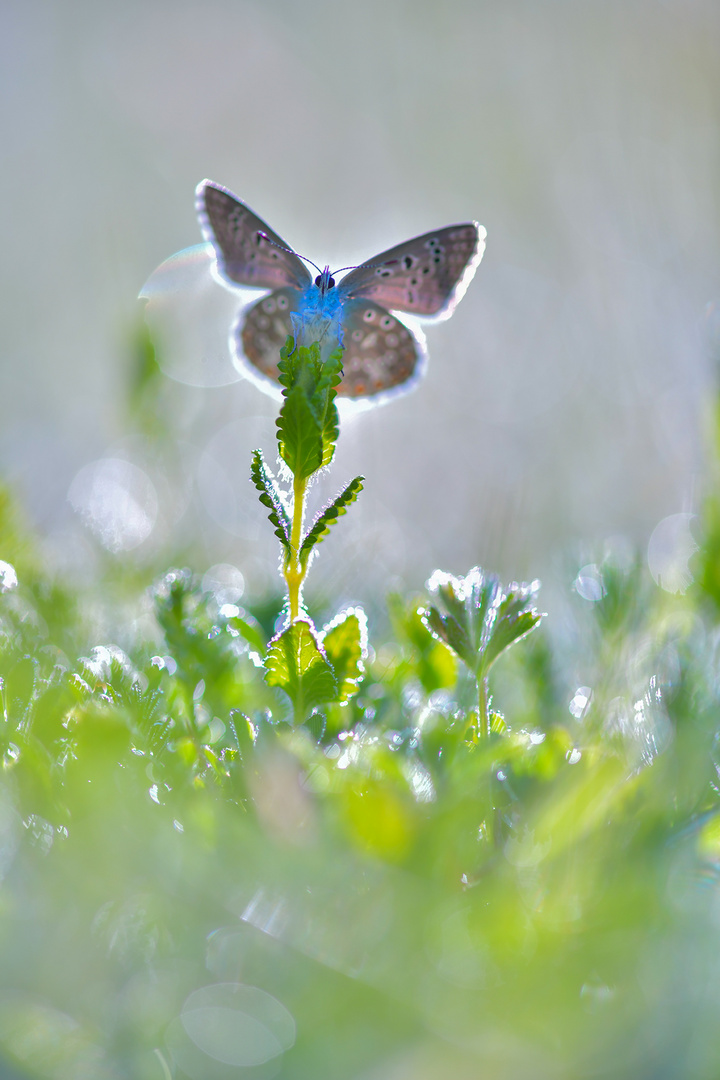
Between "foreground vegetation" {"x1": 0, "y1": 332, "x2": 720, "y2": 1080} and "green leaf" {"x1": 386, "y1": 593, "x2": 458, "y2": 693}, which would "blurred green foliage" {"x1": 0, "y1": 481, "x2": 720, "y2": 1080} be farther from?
"green leaf" {"x1": 386, "y1": 593, "x2": 458, "y2": 693}

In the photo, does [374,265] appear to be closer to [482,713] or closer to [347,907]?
[482,713]

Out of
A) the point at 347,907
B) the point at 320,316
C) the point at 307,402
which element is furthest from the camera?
the point at 320,316

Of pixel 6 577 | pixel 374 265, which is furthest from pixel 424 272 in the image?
pixel 6 577

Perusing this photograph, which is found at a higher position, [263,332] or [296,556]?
[263,332]

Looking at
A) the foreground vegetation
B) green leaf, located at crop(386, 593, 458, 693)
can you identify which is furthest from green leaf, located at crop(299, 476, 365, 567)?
green leaf, located at crop(386, 593, 458, 693)

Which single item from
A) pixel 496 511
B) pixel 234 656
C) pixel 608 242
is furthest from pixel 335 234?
pixel 234 656

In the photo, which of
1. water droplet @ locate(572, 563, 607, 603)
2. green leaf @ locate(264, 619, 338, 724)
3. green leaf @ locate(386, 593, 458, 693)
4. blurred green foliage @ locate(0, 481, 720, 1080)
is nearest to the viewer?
blurred green foliage @ locate(0, 481, 720, 1080)
